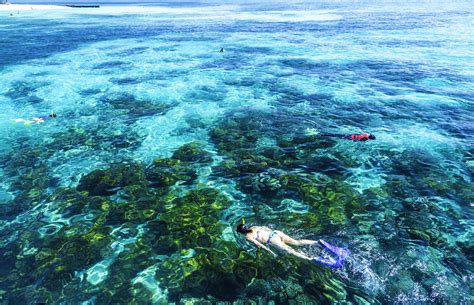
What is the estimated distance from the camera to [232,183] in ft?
54.3

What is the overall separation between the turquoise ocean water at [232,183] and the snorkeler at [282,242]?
1.10ft

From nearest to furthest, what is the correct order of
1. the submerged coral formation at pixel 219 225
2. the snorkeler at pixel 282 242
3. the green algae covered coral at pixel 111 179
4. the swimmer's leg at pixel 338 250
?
the submerged coral formation at pixel 219 225 → the snorkeler at pixel 282 242 → the swimmer's leg at pixel 338 250 → the green algae covered coral at pixel 111 179

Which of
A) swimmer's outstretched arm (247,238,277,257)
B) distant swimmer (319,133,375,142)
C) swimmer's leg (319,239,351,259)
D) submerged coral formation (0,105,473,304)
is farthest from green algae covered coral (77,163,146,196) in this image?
distant swimmer (319,133,375,142)

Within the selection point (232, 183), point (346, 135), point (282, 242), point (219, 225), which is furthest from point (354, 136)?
point (219, 225)

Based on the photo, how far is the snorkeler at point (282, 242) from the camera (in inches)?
448

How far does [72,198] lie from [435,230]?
656 inches

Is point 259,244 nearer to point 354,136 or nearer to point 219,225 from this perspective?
point 219,225

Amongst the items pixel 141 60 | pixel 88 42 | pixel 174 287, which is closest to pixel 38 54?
pixel 88 42

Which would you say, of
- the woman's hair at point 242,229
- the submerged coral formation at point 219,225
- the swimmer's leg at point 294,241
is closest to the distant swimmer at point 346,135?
the submerged coral formation at point 219,225

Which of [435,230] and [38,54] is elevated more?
[38,54]

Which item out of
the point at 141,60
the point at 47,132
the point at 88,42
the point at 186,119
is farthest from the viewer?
the point at 88,42

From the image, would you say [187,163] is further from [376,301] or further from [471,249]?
[471,249]

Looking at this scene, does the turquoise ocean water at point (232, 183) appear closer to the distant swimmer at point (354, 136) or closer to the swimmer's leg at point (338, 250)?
the swimmer's leg at point (338, 250)

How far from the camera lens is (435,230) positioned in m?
12.9
